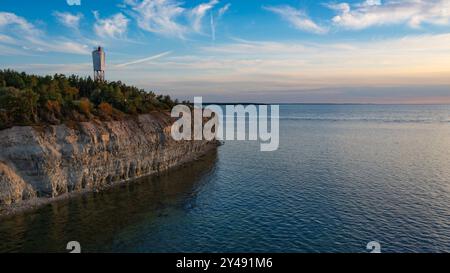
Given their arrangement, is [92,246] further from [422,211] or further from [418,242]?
[422,211]

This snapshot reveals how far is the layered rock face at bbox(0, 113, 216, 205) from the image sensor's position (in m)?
42.8

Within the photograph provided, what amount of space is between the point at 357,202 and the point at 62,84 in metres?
60.2

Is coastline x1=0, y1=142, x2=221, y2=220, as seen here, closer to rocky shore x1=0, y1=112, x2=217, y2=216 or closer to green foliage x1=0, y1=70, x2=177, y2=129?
rocky shore x1=0, y1=112, x2=217, y2=216

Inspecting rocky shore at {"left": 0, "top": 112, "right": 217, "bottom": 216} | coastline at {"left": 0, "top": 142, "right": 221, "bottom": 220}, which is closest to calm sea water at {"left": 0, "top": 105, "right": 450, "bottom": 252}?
coastline at {"left": 0, "top": 142, "right": 221, "bottom": 220}

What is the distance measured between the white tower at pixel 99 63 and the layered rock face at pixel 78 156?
23.3 m

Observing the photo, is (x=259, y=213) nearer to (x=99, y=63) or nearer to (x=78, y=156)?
(x=78, y=156)

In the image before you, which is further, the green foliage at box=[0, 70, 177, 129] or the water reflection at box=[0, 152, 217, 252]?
the green foliage at box=[0, 70, 177, 129]

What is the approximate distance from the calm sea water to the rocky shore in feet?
11.4

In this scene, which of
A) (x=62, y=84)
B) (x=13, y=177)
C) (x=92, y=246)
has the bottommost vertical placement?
(x=92, y=246)

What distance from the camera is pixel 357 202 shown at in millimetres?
43688

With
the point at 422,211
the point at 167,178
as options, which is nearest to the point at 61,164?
the point at 167,178

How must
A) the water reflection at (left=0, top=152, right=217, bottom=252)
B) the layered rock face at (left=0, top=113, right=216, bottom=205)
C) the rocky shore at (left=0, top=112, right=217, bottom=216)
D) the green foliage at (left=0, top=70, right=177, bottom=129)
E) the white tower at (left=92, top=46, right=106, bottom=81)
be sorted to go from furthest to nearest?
the white tower at (left=92, top=46, right=106, bottom=81), the green foliage at (left=0, top=70, right=177, bottom=129), the layered rock face at (left=0, top=113, right=216, bottom=205), the rocky shore at (left=0, top=112, right=217, bottom=216), the water reflection at (left=0, top=152, right=217, bottom=252)

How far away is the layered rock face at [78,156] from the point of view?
140 ft

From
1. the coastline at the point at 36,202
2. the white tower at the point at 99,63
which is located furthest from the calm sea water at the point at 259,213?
the white tower at the point at 99,63
